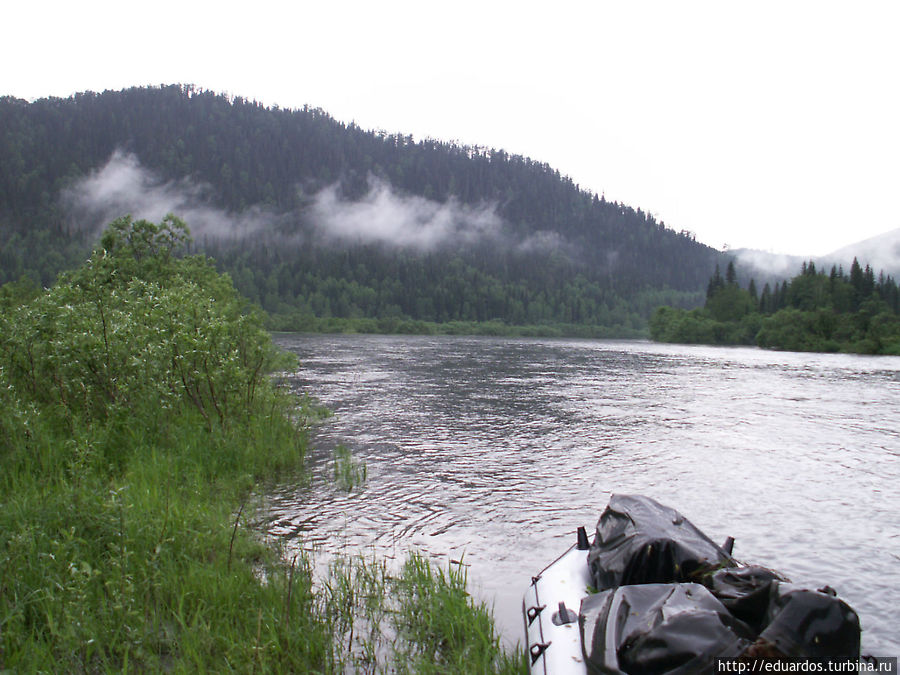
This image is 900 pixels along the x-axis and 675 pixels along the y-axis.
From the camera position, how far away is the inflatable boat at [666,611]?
4.04m

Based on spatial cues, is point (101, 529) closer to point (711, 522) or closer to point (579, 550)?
point (579, 550)

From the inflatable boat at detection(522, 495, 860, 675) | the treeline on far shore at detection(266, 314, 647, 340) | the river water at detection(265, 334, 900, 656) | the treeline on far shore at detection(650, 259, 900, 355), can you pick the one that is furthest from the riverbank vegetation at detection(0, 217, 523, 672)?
the treeline on far shore at detection(266, 314, 647, 340)

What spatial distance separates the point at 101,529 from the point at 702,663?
20.3 feet

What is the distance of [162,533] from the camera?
6488mm

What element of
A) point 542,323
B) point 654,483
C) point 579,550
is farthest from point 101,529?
point 542,323

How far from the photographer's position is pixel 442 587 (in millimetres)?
6555

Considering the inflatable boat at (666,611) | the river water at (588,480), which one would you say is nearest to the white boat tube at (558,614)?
the inflatable boat at (666,611)

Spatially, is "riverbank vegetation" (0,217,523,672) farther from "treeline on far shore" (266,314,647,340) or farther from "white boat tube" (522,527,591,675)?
"treeline on far shore" (266,314,647,340)

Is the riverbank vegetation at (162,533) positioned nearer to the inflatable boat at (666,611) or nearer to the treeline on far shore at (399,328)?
the inflatable boat at (666,611)

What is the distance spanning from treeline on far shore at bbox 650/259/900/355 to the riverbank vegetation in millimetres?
99744

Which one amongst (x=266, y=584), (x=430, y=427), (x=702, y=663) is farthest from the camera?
(x=430, y=427)

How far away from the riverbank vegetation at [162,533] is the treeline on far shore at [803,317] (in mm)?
99744

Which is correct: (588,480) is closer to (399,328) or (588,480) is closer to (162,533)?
(162,533)

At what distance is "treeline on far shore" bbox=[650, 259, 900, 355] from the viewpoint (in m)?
91.7
